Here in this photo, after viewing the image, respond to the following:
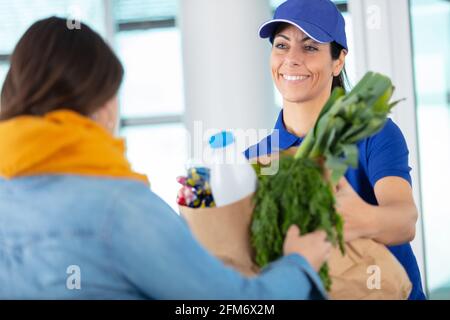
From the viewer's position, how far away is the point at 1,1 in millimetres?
5621

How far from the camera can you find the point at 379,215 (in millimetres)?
1425

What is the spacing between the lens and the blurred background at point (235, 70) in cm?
447

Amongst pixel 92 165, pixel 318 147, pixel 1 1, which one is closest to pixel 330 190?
pixel 318 147

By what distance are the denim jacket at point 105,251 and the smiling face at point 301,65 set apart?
2.90 ft

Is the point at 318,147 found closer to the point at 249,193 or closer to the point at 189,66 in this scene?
the point at 249,193

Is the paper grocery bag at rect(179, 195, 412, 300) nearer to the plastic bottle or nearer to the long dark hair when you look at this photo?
the plastic bottle

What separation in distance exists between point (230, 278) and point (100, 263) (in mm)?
184

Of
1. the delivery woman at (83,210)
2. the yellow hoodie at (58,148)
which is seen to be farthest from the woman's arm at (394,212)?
the yellow hoodie at (58,148)

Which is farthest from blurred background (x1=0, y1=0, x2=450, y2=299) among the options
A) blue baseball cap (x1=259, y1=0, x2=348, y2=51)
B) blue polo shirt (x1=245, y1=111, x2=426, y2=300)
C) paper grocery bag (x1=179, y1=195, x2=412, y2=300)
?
paper grocery bag (x1=179, y1=195, x2=412, y2=300)

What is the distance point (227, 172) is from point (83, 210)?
25 centimetres

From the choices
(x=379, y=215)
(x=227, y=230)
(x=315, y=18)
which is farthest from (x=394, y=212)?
(x=315, y=18)

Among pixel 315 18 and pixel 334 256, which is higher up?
pixel 315 18

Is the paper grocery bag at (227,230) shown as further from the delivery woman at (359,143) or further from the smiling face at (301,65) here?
the smiling face at (301,65)

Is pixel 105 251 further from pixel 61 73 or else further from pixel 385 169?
pixel 385 169
